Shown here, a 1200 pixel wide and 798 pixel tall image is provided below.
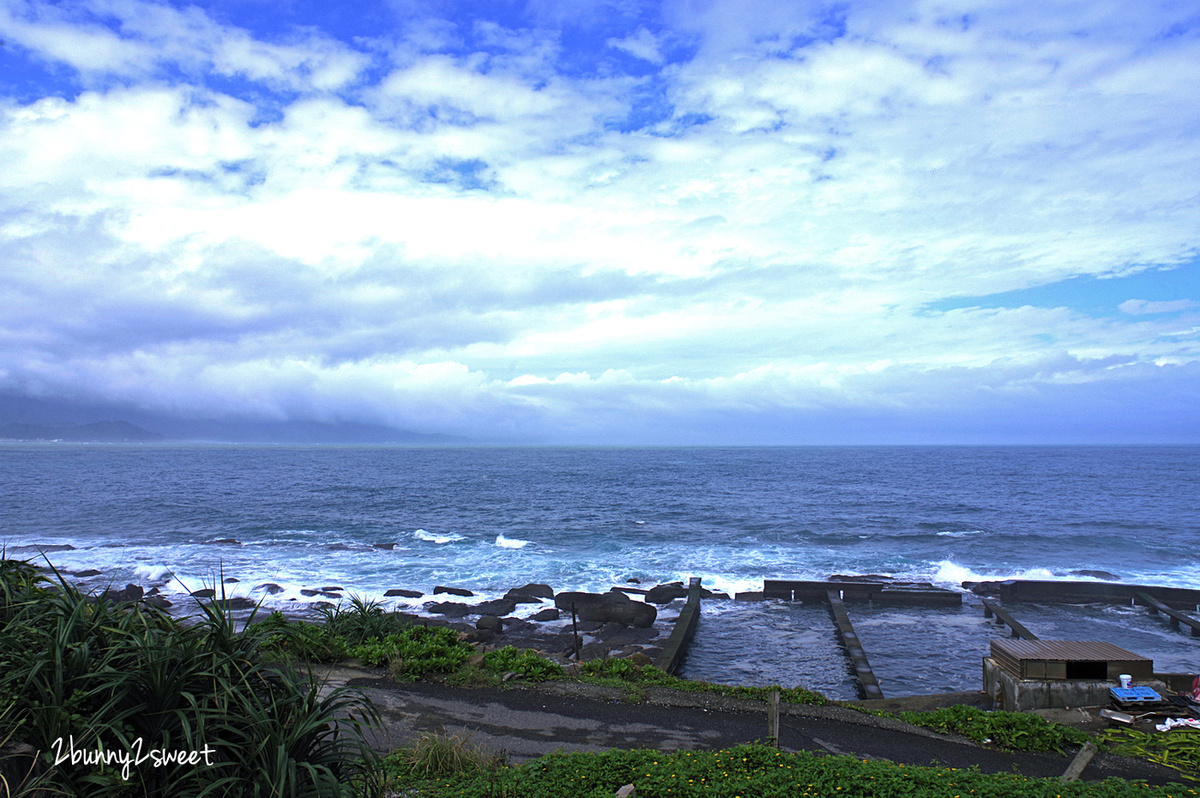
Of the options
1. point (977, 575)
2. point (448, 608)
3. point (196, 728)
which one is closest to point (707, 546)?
point (977, 575)

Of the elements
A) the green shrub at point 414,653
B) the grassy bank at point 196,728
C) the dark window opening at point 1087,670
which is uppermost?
the grassy bank at point 196,728

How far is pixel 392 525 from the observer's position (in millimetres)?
48156

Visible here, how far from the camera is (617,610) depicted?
25.1 metres

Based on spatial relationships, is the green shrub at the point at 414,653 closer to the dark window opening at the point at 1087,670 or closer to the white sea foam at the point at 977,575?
the dark window opening at the point at 1087,670

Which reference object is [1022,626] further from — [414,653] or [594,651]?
[414,653]

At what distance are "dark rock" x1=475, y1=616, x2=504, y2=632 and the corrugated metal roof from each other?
1594cm

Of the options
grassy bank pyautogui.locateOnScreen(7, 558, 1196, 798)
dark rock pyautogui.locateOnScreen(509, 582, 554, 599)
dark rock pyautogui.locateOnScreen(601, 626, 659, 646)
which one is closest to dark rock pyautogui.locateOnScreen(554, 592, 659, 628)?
dark rock pyautogui.locateOnScreen(601, 626, 659, 646)

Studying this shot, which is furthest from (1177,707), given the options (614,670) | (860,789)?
(614,670)

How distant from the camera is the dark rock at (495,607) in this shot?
26253 millimetres

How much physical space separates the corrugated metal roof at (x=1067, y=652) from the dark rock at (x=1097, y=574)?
2455 cm

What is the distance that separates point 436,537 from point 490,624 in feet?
68.0

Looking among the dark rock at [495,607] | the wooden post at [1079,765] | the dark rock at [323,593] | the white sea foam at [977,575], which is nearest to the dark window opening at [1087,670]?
the wooden post at [1079,765]

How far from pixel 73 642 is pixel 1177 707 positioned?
16832mm

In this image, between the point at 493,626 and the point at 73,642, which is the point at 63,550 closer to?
the point at 493,626
